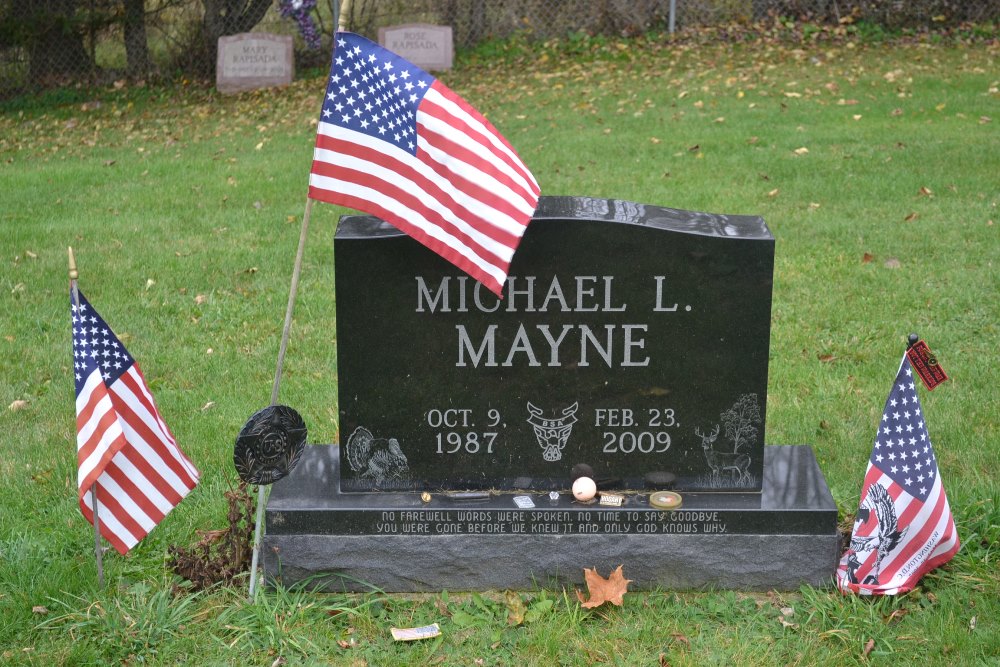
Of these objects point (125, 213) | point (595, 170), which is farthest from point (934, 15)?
point (125, 213)

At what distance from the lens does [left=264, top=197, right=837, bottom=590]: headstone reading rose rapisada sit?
4.48 metres

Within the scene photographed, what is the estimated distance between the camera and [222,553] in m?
4.64

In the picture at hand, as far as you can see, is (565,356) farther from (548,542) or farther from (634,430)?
(548,542)

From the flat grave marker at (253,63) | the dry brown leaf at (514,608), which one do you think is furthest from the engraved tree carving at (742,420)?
the flat grave marker at (253,63)

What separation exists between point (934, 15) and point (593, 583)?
1472cm

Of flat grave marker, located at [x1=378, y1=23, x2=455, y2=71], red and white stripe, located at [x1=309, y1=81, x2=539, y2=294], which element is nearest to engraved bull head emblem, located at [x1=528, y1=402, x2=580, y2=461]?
red and white stripe, located at [x1=309, y1=81, x2=539, y2=294]

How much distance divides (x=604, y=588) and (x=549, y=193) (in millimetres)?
5910

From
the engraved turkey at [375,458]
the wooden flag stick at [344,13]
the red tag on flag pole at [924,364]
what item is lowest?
the engraved turkey at [375,458]

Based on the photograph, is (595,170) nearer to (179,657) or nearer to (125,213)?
(125,213)

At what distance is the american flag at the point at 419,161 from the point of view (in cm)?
414

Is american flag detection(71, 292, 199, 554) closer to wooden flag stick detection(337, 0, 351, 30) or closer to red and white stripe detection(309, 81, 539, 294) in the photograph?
red and white stripe detection(309, 81, 539, 294)

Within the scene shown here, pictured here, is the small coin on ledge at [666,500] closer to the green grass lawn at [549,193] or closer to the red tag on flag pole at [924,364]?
the green grass lawn at [549,193]

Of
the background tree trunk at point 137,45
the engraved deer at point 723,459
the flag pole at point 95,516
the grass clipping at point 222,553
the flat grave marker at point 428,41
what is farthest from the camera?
the background tree trunk at point 137,45

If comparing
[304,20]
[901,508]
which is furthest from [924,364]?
[304,20]
